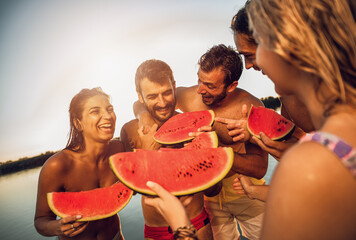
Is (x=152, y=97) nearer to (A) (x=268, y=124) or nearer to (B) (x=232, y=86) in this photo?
(B) (x=232, y=86)

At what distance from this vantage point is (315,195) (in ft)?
1.61

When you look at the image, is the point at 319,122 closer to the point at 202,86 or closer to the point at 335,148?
the point at 335,148

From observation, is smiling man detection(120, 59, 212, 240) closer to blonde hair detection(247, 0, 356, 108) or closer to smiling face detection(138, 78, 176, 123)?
smiling face detection(138, 78, 176, 123)

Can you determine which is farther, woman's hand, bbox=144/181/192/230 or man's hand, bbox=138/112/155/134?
man's hand, bbox=138/112/155/134

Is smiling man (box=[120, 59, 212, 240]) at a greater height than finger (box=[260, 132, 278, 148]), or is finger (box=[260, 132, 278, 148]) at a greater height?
smiling man (box=[120, 59, 212, 240])

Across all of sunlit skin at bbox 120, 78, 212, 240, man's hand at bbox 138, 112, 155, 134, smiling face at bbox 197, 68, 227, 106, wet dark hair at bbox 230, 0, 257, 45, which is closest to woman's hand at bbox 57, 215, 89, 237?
sunlit skin at bbox 120, 78, 212, 240

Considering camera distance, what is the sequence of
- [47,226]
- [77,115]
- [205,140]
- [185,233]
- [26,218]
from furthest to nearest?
[26,218]
[77,115]
[205,140]
[47,226]
[185,233]

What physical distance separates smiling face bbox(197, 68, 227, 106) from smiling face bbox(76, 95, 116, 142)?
126 cm

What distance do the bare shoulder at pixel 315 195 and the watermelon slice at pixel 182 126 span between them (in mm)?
1253

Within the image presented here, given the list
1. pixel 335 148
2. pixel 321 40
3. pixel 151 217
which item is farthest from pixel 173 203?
pixel 151 217

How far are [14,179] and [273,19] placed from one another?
2335 cm

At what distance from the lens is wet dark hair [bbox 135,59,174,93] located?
7.59 feet

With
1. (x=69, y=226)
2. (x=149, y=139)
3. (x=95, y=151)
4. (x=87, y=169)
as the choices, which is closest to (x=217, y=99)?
(x=149, y=139)

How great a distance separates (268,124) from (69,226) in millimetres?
2165
